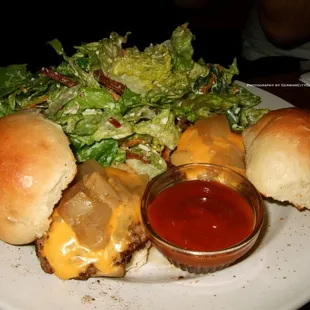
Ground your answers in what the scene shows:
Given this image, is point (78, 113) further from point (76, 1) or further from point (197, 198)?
point (76, 1)

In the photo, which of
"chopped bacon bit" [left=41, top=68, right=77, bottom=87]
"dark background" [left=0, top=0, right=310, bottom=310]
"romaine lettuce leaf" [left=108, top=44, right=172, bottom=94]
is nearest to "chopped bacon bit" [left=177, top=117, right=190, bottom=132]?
"romaine lettuce leaf" [left=108, top=44, right=172, bottom=94]

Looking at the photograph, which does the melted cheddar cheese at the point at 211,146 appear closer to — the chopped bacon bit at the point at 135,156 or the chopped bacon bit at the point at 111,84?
the chopped bacon bit at the point at 135,156

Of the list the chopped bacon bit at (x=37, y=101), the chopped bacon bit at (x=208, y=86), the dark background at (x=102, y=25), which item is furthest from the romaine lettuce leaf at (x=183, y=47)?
the dark background at (x=102, y=25)

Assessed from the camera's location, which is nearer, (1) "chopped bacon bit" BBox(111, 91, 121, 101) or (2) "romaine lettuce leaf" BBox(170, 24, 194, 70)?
(1) "chopped bacon bit" BBox(111, 91, 121, 101)

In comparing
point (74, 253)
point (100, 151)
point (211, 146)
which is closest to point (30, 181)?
point (74, 253)

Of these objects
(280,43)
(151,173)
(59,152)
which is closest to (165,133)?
(151,173)

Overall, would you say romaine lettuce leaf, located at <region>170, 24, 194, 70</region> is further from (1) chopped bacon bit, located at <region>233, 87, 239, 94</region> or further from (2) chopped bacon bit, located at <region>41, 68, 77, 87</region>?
(2) chopped bacon bit, located at <region>41, 68, 77, 87</region>
